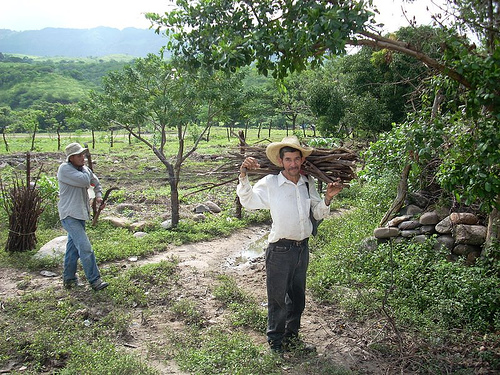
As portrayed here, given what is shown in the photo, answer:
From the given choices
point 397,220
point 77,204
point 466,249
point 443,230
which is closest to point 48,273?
point 77,204

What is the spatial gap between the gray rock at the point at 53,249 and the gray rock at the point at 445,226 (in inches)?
231

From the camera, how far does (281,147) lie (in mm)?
4074

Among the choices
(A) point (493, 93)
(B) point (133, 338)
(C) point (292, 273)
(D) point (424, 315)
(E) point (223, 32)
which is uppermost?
(E) point (223, 32)

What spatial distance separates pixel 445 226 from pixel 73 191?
16.7 feet

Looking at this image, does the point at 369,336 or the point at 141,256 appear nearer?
the point at 369,336

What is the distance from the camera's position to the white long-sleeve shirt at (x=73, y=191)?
5633mm

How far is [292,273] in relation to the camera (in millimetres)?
4102

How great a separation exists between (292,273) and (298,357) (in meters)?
0.81

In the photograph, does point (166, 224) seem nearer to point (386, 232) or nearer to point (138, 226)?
point (138, 226)

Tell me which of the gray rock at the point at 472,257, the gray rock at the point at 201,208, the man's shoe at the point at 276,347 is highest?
the gray rock at the point at 472,257

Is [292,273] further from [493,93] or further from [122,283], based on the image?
[122,283]

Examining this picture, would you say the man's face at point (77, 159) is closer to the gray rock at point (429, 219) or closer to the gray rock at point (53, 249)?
the gray rock at point (53, 249)

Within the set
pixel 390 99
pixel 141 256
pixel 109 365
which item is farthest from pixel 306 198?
pixel 390 99

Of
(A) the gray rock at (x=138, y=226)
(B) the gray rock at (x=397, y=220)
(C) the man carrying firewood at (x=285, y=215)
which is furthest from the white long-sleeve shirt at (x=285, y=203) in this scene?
(A) the gray rock at (x=138, y=226)
